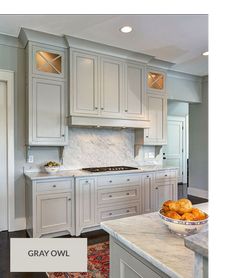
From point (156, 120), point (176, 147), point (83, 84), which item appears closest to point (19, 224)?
point (83, 84)

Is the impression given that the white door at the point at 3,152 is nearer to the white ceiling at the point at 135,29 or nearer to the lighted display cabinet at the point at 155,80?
the white ceiling at the point at 135,29

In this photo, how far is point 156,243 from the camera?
3.48 feet

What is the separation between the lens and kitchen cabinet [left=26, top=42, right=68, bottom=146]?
3037 mm

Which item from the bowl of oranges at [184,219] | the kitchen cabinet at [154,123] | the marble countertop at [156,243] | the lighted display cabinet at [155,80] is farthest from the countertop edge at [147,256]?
the lighted display cabinet at [155,80]

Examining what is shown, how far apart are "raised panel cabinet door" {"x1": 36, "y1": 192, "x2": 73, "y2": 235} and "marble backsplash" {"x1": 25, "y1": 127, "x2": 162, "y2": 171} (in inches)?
24.5

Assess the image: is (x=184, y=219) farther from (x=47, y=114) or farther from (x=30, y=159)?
(x=30, y=159)

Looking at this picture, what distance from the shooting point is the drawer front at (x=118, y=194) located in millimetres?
3240

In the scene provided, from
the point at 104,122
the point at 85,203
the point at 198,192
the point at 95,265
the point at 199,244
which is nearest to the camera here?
the point at 199,244

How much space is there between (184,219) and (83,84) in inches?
105

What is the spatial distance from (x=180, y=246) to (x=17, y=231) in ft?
9.43

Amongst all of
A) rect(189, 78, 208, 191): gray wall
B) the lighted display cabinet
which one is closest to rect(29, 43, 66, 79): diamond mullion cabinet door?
the lighted display cabinet

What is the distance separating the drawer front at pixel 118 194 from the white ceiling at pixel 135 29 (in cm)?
218

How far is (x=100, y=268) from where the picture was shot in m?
2.31
